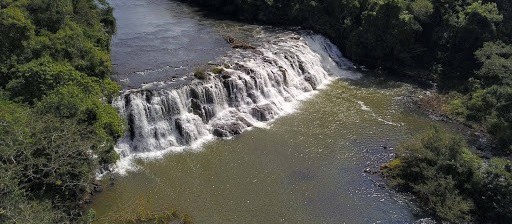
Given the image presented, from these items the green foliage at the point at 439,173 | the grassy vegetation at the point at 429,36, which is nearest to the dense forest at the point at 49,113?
the green foliage at the point at 439,173

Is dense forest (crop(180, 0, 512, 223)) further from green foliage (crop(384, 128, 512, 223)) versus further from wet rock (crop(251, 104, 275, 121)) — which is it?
wet rock (crop(251, 104, 275, 121))

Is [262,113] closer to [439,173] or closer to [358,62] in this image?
[439,173]

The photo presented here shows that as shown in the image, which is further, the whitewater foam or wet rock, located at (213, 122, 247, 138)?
wet rock, located at (213, 122, 247, 138)

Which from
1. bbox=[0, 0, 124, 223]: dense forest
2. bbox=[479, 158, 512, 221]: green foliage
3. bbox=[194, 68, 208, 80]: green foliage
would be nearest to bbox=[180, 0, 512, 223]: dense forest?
bbox=[479, 158, 512, 221]: green foliage

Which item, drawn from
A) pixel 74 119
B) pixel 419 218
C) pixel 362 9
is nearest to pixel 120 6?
pixel 362 9

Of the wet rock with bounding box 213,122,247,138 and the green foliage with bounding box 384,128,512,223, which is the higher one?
the green foliage with bounding box 384,128,512,223

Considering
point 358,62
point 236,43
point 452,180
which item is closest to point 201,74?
point 236,43
